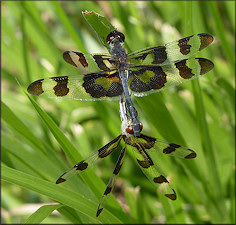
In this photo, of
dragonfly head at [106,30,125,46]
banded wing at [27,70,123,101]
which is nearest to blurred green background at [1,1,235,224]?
banded wing at [27,70,123,101]

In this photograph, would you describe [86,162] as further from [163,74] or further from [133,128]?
[163,74]

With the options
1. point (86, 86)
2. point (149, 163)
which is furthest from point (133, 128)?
point (86, 86)

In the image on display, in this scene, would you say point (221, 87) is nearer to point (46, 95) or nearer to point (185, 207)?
point (185, 207)

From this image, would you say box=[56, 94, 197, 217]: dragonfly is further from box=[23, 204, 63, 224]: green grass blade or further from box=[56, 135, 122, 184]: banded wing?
box=[23, 204, 63, 224]: green grass blade

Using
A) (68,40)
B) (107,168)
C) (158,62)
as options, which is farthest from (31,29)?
(158,62)

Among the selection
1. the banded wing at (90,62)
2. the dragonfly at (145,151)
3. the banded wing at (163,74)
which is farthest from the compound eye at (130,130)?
the banded wing at (90,62)

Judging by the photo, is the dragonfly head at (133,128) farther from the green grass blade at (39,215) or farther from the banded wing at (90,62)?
the green grass blade at (39,215)

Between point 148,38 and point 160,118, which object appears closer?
point 160,118
